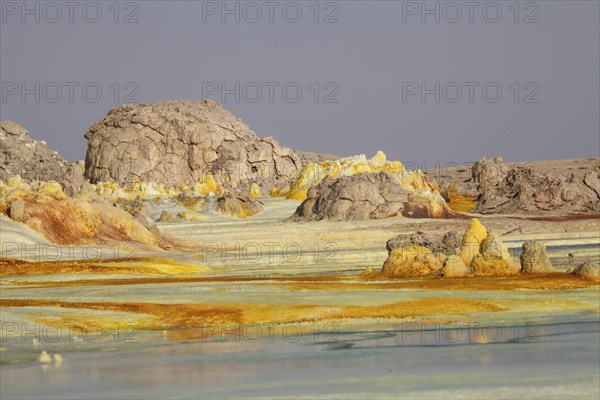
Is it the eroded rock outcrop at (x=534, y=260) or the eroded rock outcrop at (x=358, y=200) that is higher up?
the eroded rock outcrop at (x=358, y=200)

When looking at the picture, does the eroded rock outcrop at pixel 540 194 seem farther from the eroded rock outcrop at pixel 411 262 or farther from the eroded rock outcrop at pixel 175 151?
the eroded rock outcrop at pixel 411 262

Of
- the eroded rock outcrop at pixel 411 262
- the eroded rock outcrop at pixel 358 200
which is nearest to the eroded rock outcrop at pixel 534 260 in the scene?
the eroded rock outcrop at pixel 411 262

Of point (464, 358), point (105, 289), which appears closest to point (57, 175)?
point (105, 289)

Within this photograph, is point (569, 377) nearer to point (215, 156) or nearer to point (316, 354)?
point (316, 354)

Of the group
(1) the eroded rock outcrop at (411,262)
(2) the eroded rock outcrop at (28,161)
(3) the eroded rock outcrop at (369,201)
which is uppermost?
(2) the eroded rock outcrop at (28,161)

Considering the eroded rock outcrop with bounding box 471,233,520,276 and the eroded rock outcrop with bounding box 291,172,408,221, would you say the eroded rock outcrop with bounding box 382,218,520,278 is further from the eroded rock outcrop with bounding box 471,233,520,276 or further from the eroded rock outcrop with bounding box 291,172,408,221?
the eroded rock outcrop with bounding box 291,172,408,221
